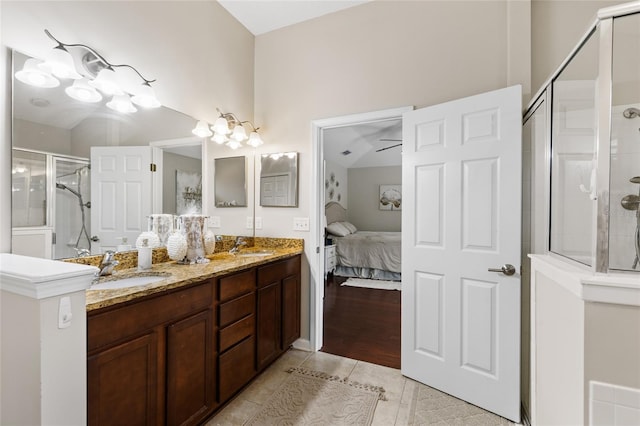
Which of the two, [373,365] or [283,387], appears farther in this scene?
[373,365]

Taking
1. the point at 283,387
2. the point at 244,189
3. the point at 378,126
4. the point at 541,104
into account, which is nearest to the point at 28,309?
the point at 283,387

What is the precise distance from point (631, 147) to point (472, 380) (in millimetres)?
1614

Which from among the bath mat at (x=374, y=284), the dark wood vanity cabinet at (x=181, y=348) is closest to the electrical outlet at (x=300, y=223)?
the dark wood vanity cabinet at (x=181, y=348)

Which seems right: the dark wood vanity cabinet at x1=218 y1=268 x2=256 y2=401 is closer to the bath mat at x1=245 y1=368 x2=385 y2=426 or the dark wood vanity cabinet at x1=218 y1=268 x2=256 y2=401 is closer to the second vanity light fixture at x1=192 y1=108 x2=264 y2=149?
the bath mat at x1=245 y1=368 x2=385 y2=426

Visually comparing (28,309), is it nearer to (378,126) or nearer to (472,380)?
(472,380)

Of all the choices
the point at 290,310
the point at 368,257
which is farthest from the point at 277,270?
the point at 368,257

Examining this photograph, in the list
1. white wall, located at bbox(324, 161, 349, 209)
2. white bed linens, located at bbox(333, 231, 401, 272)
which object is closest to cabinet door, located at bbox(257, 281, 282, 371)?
white bed linens, located at bbox(333, 231, 401, 272)

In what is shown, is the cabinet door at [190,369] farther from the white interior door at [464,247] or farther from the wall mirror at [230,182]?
the white interior door at [464,247]

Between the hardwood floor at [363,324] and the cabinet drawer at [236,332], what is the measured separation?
36.1 inches

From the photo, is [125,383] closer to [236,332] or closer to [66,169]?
[236,332]

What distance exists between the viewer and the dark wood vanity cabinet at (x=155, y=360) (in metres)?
1.09

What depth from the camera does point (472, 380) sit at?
6.00 feet

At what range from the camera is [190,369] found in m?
1.49

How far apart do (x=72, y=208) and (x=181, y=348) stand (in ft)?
3.14
